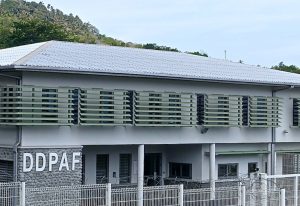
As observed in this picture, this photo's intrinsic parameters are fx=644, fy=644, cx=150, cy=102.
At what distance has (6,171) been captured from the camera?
898 inches

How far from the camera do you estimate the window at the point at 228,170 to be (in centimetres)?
2877

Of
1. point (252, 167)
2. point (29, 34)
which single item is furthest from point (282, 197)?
point (29, 34)

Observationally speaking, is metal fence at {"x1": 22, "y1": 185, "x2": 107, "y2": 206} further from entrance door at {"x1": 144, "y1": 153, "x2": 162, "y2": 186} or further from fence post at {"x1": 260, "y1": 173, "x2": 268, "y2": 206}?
entrance door at {"x1": 144, "y1": 153, "x2": 162, "y2": 186}

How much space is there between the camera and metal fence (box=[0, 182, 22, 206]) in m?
17.4

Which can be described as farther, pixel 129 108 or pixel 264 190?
pixel 129 108

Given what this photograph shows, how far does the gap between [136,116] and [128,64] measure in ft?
7.19

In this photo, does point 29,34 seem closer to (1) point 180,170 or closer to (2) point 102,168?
(1) point 180,170

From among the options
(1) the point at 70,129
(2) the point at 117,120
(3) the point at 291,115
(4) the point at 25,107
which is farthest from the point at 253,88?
(4) the point at 25,107

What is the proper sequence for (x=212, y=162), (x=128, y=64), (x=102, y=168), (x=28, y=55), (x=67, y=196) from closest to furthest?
1. (x=67, y=196)
2. (x=28, y=55)
3. (x=128, y=64)
4. (x=102, y=168)
5. (x=212, y=162)

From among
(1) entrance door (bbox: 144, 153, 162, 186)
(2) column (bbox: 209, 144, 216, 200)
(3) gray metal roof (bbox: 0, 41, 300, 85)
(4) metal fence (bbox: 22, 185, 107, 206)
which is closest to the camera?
(4) metal fence (bbox: 22, 185, 107, 206)

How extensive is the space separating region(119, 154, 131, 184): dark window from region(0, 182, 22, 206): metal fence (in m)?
9.03

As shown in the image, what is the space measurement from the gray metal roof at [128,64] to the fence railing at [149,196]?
4.31m

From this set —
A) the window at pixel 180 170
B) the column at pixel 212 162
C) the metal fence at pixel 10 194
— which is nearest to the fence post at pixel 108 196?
the metal fence at pixel 10 194

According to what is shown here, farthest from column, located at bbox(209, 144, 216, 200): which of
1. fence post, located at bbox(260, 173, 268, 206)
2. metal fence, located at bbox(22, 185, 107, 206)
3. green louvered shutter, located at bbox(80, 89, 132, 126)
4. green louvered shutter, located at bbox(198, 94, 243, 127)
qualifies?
metal fence, located at bbox(22, 185, 107, 206)
